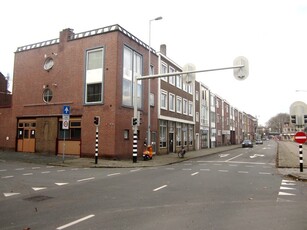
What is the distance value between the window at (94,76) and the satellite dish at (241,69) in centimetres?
1135

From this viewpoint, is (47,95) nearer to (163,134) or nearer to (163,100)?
(163,100)

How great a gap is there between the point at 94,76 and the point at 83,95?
172 cm

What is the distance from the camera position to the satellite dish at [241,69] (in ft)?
52.8

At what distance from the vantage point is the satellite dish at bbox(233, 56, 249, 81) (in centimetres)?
1609

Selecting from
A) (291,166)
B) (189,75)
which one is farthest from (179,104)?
(291,166)

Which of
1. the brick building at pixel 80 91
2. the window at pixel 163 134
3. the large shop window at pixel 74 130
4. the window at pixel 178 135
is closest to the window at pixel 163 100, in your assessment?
the window at pixel 163 134

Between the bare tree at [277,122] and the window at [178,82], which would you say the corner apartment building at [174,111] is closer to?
the window at [178,82]

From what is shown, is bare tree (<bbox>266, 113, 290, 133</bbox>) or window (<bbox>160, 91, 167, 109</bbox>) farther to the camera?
bare tree (<bbox>266, 113, 290, 133</bbox>)

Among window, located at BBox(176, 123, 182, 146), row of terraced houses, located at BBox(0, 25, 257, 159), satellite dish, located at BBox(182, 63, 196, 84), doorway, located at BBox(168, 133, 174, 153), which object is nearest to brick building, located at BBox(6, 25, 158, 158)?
row of terraced houses, located at BBox(0, 25, 257, 159)

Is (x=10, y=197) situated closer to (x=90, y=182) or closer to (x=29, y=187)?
Result: (x=29, y=187)

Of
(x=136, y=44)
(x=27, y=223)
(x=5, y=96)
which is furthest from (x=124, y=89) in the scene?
(x=5, y=96)

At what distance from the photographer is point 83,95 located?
24734 millimetres

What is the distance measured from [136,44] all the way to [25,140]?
12682 millimetres

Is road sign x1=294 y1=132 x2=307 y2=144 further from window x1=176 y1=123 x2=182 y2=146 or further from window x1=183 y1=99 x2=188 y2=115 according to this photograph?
window x1=183 y1=99 x2=188 y2=115
